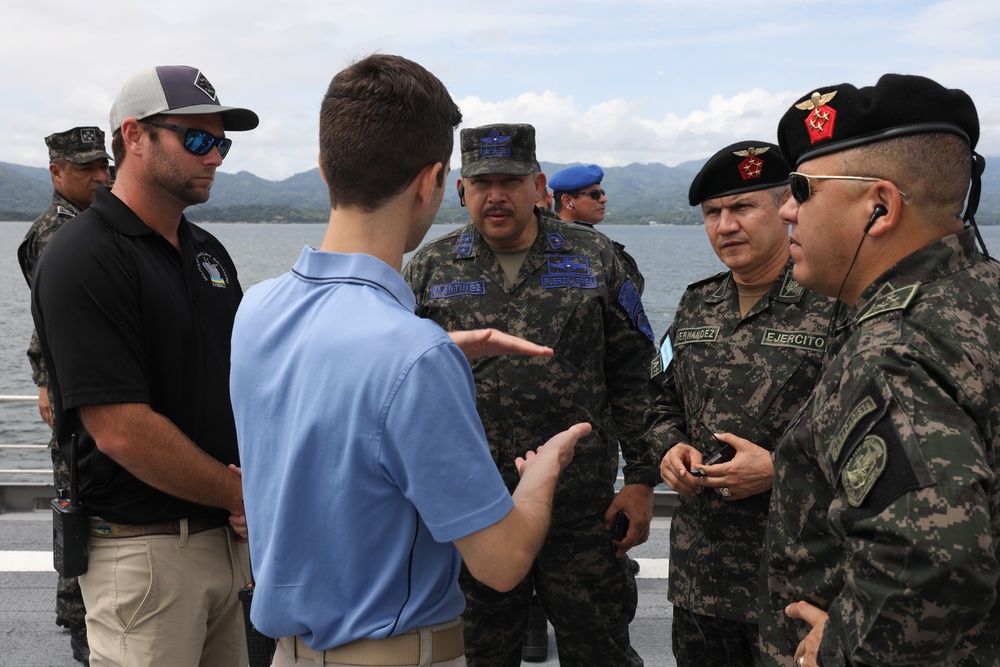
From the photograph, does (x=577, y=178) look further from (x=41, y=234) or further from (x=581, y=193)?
(x=41, y=234)

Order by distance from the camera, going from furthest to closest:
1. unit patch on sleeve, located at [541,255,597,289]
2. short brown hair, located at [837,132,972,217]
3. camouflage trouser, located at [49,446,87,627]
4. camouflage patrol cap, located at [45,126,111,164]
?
camouflage patrol cap, located at [45,126,111,164] < camouflage trouser, located at [49,446,87,627] < unit patch on sleeve, located at [541,255,597,289] < short brown hair, located at [837,132,972,217]

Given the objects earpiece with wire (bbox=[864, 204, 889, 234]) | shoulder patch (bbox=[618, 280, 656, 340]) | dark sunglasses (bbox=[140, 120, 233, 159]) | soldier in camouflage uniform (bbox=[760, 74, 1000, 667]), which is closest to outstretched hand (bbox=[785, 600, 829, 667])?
soldier in camouflage uniform (bbox=[760, 74, 1000, 667])

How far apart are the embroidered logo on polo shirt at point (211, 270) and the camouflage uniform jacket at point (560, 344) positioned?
0.94 m

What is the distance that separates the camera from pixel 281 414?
166 centimetres

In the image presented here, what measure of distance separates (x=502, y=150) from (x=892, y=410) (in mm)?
2395

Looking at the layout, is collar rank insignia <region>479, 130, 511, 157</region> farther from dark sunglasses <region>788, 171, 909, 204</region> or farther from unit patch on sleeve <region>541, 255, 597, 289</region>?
dark sunglasses <region>788, 171, 909, 204</region>

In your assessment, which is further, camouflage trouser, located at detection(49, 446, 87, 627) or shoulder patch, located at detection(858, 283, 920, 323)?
camouflage trouser, located at detection(49, 446, 87, 627)

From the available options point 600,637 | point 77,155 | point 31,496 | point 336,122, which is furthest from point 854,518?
point 31,496

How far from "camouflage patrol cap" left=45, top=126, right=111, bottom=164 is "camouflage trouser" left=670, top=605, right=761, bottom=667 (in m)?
3.93

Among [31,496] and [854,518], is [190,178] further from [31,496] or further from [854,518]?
[31,496]

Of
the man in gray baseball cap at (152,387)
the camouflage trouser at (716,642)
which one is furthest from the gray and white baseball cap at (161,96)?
the camouflage trouser at (716,642)

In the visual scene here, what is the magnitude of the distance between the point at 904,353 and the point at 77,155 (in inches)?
180

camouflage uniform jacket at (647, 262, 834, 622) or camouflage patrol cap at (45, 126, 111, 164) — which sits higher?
camouflage patrol cap at (45, 126, 111, 164)

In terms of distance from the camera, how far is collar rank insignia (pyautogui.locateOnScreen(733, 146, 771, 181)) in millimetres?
3068
